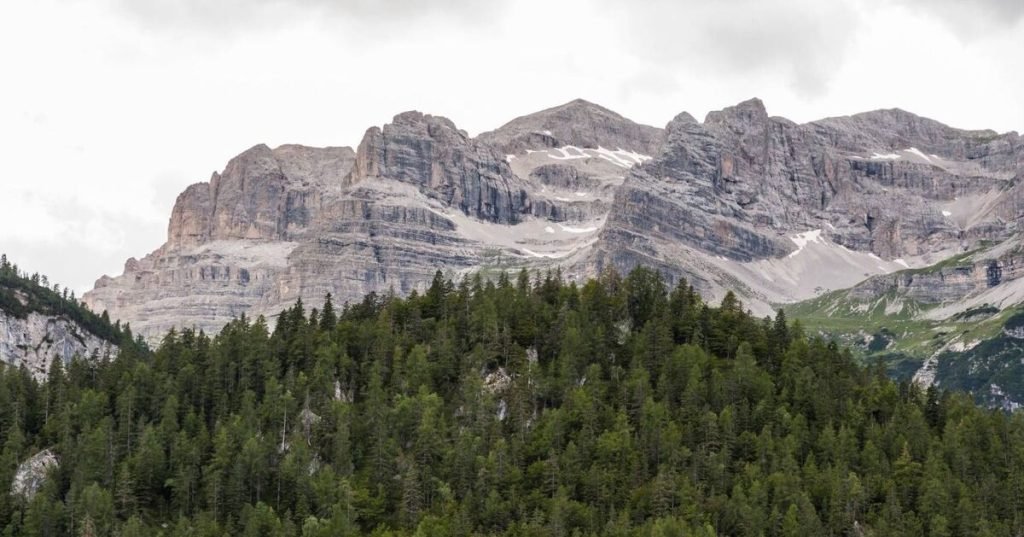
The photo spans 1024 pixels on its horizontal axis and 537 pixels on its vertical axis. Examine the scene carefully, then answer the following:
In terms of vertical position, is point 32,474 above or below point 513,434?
below

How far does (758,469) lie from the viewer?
142 meters

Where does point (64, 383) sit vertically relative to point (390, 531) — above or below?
above

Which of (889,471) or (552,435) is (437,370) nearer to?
(552,435)

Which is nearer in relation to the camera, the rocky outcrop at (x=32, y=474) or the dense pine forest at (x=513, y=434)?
the dense pine forest at (x=513, y=434)

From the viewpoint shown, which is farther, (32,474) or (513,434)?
(513,434)

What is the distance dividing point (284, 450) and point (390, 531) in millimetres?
21001

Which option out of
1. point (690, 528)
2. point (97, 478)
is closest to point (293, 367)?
point (97, 478)

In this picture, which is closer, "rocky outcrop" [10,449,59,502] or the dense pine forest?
the dense pine forest

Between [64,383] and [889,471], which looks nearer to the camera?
[889,471]

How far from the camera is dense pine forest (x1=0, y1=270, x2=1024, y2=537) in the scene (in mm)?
138375

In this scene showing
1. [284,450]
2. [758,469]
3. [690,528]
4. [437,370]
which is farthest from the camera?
[437,370]

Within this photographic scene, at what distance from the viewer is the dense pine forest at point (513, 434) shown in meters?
138

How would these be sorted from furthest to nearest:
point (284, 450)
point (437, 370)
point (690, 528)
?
point (437, 370), point (284, 450), point (690, 528)

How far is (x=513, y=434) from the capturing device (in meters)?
151
